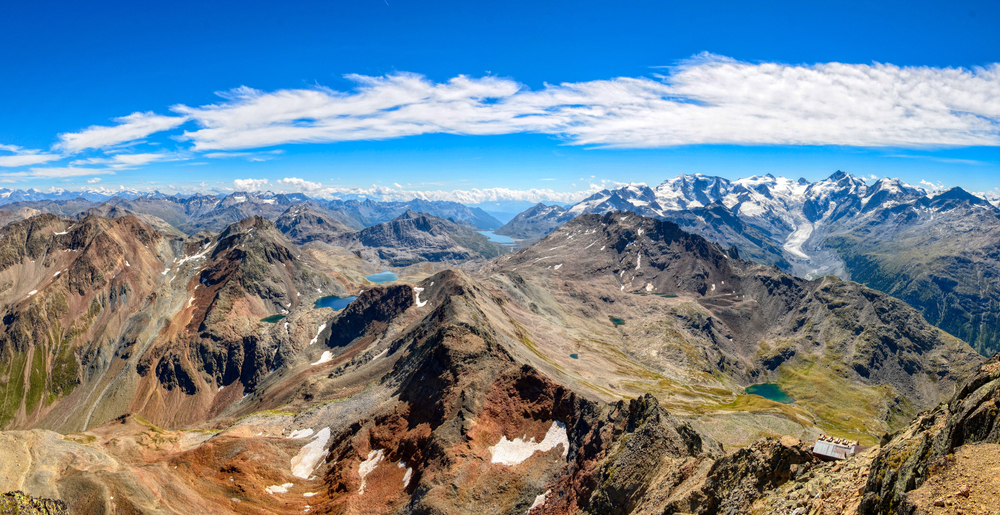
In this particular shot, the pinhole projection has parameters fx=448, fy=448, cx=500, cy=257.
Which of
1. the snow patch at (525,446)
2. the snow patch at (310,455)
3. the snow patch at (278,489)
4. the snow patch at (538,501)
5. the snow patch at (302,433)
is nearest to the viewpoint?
the snow patch at (538,501)

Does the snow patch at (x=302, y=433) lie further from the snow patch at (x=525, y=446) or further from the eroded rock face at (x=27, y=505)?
the snow patch at (x=525, y=446)

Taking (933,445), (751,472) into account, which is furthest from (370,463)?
(933,445)

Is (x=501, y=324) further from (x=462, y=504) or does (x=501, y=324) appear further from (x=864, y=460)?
(x=864, y=460)

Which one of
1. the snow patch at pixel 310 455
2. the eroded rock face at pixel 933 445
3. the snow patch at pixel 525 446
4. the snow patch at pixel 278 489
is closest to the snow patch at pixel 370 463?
the snow patch at pixel 278 489

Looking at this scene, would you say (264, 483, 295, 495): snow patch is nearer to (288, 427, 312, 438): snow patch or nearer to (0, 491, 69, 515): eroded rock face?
(288, 427, 312, 438): snow patch

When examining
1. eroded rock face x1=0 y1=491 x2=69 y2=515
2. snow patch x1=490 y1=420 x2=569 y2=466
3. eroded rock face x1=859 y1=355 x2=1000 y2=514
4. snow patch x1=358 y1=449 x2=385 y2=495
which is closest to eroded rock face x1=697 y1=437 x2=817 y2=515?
eroded rock face x1=859 y1=355 x2=1000 y2=514
